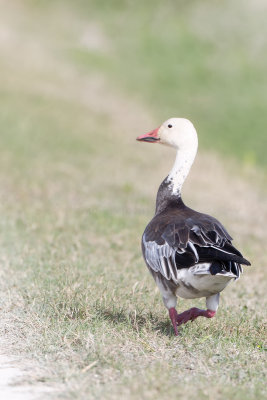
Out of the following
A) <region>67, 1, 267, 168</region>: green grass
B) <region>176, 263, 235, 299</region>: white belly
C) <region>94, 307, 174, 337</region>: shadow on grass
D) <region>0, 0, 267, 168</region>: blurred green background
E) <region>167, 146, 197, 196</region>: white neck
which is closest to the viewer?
<region>176, 263, 235, 299</region>: white belly

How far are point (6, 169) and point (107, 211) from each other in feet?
11.1

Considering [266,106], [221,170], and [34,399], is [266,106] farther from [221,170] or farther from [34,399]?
[34,399]

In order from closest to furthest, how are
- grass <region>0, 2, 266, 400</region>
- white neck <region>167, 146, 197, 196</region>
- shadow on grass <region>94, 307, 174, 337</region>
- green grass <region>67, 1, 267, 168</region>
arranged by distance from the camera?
1. grass <region>0, 2, 266, 400</region>
2. shadow on grass <region>94, 307, 174, 337</region>
3. white neck <region>167, 146, 197, 196</region>
4. green grass <region>67, 1, 267, 168</region>

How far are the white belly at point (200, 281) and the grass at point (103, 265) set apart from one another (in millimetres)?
350

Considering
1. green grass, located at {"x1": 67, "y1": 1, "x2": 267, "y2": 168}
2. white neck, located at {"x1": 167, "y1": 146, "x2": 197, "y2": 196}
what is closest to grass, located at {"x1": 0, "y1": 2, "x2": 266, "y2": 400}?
white neck, located at {"x1": 167, "y1": 146, "x2": 197, "y2": 196}

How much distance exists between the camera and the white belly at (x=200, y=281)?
4.86m

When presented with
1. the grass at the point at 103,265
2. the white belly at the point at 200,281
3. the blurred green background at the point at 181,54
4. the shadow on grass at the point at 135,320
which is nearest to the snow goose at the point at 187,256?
the white belly at the point at 200,281

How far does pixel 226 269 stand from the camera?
4.80 m

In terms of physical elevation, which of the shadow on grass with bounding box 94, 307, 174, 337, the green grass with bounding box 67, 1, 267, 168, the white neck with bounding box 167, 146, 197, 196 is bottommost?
the shadow on grass with bounding box 94, 307, 174, 337

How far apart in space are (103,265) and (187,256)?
261 centimetres

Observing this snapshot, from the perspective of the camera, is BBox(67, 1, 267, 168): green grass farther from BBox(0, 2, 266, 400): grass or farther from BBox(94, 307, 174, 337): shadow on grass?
BBox(94, 307, 174, 337): shadow on grass

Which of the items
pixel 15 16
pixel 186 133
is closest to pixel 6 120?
pixel 186 133

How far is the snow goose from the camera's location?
192 inches

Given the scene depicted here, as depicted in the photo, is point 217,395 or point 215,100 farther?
point 215,100
